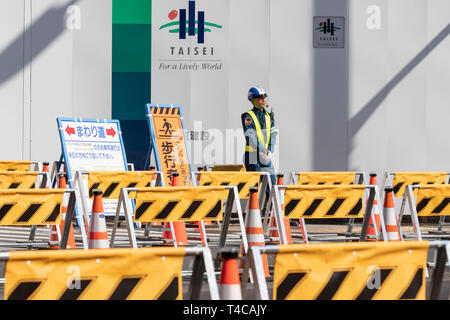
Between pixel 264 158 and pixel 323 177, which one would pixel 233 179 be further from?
pixel 264 158

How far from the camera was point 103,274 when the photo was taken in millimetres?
4395

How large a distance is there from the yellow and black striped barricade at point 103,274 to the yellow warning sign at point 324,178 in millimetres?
7196

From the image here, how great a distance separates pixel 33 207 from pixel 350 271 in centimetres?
402

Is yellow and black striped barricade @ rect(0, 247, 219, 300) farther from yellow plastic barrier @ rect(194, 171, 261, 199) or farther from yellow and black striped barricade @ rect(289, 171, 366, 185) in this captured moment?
yellow and black striped barricade @ rect(289, 171, 366, 185)

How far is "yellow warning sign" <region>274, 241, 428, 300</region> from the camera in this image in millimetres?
4680

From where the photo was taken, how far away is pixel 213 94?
59.4ft

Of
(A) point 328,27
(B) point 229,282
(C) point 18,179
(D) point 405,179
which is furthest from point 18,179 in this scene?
(A) point 328,27

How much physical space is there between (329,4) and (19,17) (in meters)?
5.82

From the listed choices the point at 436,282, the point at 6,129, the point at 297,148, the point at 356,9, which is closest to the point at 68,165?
the point at 6,129

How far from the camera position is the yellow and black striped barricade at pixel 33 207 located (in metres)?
7.94

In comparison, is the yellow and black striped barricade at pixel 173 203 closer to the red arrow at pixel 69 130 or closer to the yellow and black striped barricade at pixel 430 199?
the yellow and black striped barricade at pixel 430 199

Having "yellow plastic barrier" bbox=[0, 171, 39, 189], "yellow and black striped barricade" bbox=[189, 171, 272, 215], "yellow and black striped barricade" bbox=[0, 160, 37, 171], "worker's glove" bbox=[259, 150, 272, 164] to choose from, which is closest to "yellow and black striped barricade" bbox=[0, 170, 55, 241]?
"yellow plastic barrier" bbox=[0, 171, 39, 189]
